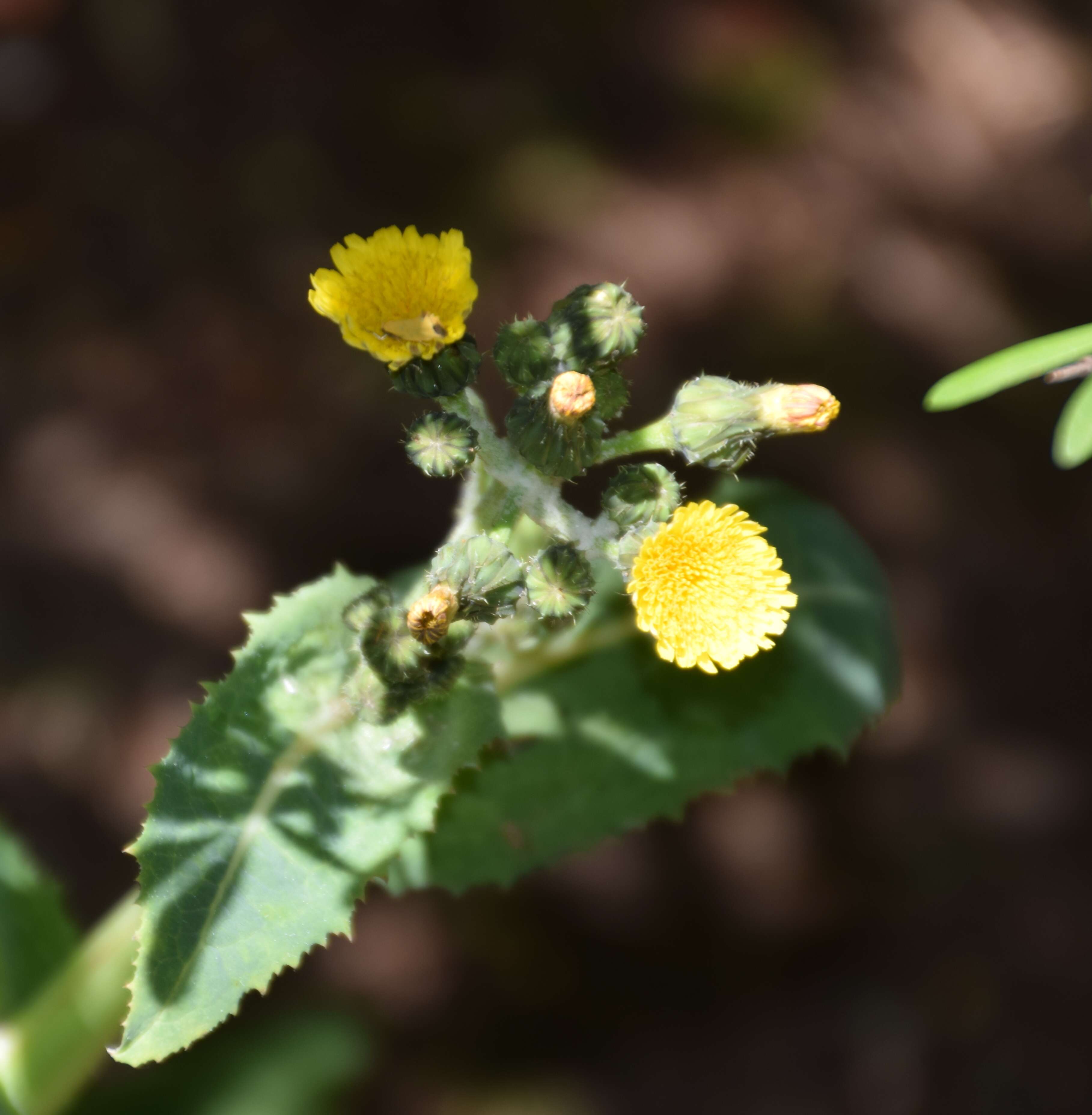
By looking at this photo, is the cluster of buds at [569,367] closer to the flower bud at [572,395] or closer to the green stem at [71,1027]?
the flower bud at [572,395]

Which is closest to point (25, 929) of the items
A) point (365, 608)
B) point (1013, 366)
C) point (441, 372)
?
point (365, 608)

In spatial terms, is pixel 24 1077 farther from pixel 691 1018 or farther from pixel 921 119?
pixel 921 119

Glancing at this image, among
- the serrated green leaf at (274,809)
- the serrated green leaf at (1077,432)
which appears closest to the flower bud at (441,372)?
the serrated green leaf at (274,809)

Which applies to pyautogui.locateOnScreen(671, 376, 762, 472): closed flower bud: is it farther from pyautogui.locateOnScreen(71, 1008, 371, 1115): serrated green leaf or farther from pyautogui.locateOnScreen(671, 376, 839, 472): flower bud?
pyautogui.locateOnScreen(71, 1008, 371, 1115): serrated green leaf

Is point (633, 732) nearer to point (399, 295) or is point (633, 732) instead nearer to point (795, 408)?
point (795, 408)

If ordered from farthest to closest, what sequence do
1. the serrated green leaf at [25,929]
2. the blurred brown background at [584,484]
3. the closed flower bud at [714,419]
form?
1. the blurred brown background at [584,484]
2. the serrated green leaf at [25,929]
3. the closed flower bud at [714,419]

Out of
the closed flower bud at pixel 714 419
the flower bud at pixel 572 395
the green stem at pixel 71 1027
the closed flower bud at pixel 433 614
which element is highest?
the flower bud at pixel 572 395
